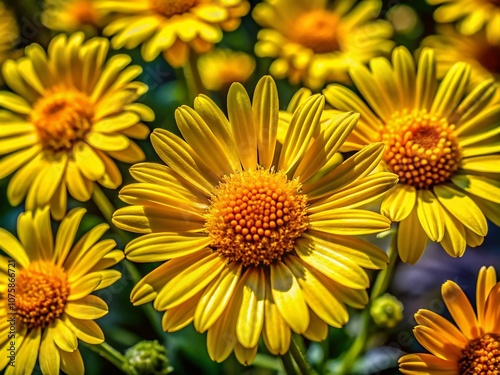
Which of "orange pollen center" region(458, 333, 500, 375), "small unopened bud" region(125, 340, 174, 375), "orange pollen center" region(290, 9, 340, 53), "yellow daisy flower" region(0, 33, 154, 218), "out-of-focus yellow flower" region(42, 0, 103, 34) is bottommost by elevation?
"orange pollen center" region(458, 333, 500, 375)

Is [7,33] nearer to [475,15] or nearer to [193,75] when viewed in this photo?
[193,75]

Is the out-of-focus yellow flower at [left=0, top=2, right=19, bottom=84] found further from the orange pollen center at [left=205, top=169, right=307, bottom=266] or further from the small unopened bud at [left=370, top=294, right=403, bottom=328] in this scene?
the small unopened bud at [left=370, top=294, right=403, bottom=328]

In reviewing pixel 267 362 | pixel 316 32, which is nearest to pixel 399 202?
pixel 267 362

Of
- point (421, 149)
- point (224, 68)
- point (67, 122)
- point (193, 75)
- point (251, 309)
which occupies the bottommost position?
point (251, 309)

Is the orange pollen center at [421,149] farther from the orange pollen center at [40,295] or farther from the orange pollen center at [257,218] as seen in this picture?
the orange pollen center at [40,295]

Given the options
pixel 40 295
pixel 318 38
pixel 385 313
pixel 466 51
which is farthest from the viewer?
pixel 466 51

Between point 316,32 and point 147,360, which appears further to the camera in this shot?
point 316,32

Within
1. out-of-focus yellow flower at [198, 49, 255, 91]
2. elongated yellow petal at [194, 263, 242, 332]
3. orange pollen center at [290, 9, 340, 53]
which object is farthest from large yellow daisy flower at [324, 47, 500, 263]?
out-of-focus yellow flower at [198, 49, 255, 91]

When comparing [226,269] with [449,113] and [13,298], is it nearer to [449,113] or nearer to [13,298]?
[13,298]
